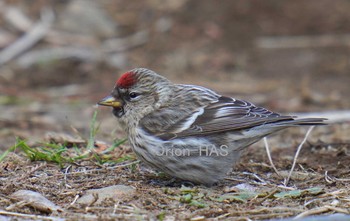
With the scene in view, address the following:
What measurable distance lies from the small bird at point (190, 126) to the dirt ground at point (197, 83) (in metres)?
0.17

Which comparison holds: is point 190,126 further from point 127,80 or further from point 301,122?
point 301,122

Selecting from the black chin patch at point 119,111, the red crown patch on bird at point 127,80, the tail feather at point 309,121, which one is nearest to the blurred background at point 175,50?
the black chin patch at point 119,111

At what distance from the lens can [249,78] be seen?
11469mm

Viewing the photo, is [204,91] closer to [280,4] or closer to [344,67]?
[344,67]

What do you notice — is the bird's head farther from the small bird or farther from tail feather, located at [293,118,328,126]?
tail feather, located at [293,118,328,126]

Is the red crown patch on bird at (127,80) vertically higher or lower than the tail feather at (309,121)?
higher

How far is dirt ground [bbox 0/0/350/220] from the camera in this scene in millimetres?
4781

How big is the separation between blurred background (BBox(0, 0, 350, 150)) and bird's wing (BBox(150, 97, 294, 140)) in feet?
11.8

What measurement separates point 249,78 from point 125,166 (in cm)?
598

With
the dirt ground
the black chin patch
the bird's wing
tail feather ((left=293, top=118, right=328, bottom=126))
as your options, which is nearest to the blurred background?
the dirt ground

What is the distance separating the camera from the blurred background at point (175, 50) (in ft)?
33.2

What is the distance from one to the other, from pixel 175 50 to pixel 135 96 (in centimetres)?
655

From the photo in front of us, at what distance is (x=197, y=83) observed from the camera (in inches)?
426

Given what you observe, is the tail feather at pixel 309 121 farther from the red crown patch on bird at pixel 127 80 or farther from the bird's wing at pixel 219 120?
the red crown patch on bird at pixel 127 80
